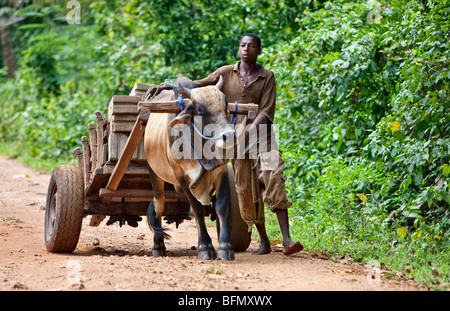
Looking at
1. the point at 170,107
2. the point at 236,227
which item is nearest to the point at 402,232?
the point at 236,227

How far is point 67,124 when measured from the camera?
1512 centimetres

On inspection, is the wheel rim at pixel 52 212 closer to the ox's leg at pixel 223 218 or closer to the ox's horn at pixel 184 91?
the ox's leg at pixel 223 218

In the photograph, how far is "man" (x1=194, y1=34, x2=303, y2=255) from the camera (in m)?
5.63

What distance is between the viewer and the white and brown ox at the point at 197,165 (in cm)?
521

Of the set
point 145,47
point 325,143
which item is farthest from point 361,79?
point 145,47

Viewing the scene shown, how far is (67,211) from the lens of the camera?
6.15m

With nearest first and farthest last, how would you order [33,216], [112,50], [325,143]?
[325,143], [33,216], [112,50]

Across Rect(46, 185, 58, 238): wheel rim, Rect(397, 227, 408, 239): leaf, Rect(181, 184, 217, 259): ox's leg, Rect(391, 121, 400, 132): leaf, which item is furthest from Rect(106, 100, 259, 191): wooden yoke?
Rect(397, 227, 408, 239): leaf

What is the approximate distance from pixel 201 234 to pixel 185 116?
48.4 inches

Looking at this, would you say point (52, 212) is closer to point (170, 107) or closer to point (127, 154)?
point (127, 154)

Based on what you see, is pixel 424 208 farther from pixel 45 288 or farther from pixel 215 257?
pixel 45 288

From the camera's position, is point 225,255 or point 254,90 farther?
point 254,90

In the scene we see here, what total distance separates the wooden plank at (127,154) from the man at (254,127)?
85 centimetres

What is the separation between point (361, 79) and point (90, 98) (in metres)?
10.3
